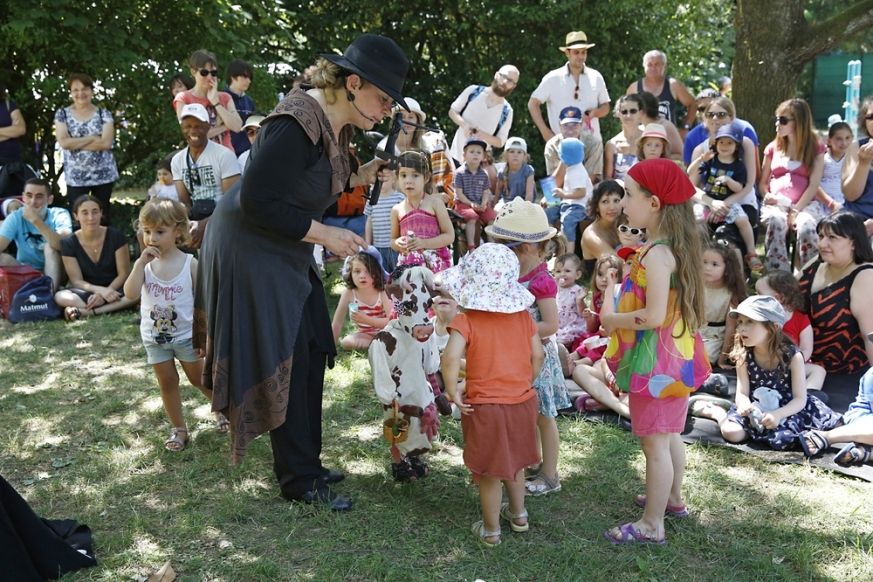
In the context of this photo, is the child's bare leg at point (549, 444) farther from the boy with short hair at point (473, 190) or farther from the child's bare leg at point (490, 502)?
the boy with short hair at point (473, 190)

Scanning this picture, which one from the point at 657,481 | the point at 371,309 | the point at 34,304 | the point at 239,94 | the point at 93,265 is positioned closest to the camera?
the point at 657,481

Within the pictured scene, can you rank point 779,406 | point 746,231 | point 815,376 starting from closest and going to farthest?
point 779,406, point 815,376, point 746,231

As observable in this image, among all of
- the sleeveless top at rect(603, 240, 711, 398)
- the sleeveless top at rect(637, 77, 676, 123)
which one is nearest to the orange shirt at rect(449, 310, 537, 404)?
the sleeveless top at rect(603, 240, 711, 398)

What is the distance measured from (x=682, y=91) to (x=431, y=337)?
626 centimetres

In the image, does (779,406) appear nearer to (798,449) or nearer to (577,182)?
(798,449)

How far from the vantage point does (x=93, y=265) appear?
708cm

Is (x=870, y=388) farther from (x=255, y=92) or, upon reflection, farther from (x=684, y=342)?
(x=255, y=92)

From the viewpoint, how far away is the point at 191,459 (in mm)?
4207

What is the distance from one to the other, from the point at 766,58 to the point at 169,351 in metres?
6.82

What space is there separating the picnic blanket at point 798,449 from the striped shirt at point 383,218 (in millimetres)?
2496

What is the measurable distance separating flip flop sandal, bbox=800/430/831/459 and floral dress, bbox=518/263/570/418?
1.31 meters

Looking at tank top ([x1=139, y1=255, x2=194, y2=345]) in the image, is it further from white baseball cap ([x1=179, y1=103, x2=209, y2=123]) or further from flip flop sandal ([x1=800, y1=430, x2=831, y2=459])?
flip flop sandal ([x1=800, y1=430, x2=831, y2=459])

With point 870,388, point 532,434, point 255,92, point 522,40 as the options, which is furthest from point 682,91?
point 532,434

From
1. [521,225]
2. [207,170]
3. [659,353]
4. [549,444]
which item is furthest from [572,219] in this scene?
[659,353]
